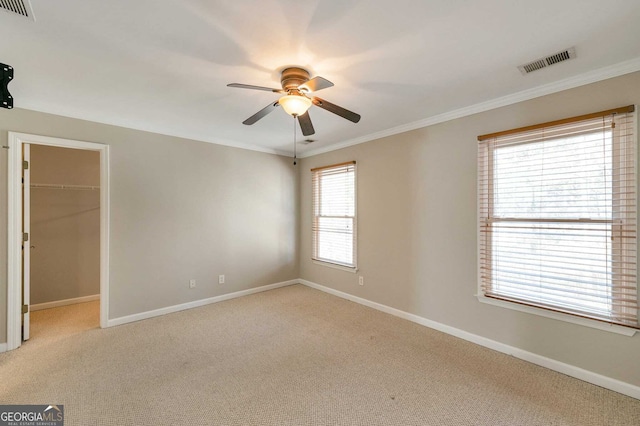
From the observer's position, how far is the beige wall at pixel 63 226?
3883mm

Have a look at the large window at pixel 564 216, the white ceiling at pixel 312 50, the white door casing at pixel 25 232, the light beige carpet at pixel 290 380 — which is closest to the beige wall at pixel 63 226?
the white door casing at pixel 25 232

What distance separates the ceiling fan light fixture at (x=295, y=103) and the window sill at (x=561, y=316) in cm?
259

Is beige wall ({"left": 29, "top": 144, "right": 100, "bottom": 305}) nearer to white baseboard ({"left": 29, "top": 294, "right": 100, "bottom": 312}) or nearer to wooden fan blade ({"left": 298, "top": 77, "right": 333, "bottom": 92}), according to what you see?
white baseboard ({"left": 29, "top": 294, "right": 100, "bottom": 312})

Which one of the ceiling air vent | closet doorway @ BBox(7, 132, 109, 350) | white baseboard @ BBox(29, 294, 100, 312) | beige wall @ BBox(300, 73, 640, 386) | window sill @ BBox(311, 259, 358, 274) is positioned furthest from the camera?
window sill @ BBox(311, 259, 358, 274)

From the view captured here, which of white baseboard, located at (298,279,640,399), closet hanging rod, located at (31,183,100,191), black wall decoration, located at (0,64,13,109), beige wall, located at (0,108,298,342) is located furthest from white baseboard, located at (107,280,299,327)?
black wall decoration, located at (0,64,13,109)

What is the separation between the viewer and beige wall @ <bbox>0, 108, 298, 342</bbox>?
324cm

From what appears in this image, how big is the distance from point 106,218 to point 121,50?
7.08 ft

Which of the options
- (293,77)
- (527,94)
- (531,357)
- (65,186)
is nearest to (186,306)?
(65,186)

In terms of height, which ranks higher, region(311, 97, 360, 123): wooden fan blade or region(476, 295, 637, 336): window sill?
region(311, 97, 360, 123): wooden fan blade

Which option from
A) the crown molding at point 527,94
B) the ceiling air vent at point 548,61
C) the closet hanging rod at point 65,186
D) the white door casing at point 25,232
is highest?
the ceiling air vent at point 548,61

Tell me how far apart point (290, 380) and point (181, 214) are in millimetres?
2719

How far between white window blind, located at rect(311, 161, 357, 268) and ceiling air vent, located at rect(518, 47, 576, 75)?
2338mm

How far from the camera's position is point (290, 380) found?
2.22 meters

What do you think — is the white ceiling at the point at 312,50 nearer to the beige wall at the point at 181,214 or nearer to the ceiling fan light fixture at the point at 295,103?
the ceiling fan light fixture at the point at 295,103
